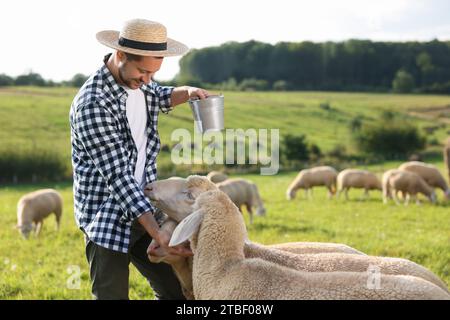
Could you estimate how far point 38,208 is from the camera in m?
14.4

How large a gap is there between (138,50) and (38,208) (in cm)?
1130

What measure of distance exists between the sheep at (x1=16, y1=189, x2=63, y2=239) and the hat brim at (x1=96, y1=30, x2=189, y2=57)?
10.2 metres

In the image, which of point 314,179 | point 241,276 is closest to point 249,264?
point 241,276

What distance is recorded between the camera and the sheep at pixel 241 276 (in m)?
3.43

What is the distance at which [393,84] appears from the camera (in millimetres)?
94250

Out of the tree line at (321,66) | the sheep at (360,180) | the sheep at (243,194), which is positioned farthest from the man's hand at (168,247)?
the tree line at (321,66)

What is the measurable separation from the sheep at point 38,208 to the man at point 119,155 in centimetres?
986

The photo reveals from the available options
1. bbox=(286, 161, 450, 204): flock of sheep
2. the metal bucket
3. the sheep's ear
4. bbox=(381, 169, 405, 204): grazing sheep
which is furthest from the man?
bbox=(381, 169, 405, 204): grazing sheep

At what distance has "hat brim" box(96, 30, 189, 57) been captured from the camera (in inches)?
156

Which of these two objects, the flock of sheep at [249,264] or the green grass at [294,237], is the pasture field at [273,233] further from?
the flock of sheep at [249,264]

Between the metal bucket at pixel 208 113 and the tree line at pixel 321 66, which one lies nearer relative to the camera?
the metal bucket at pixel 208 113

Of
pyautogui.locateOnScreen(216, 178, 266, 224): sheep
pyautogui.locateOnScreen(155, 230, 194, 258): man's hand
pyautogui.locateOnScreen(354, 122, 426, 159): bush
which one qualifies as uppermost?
pyautogui.locateOnScreen(155, 230, 194, 258): man's hand

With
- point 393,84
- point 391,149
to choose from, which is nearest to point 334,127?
point 391,149

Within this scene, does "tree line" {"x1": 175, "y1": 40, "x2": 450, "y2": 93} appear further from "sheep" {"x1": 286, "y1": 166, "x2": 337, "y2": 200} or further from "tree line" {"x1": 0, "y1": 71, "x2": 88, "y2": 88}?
"sheep" {"x1": 286, "y1": 166, "x2": 337, "y2": 200}
